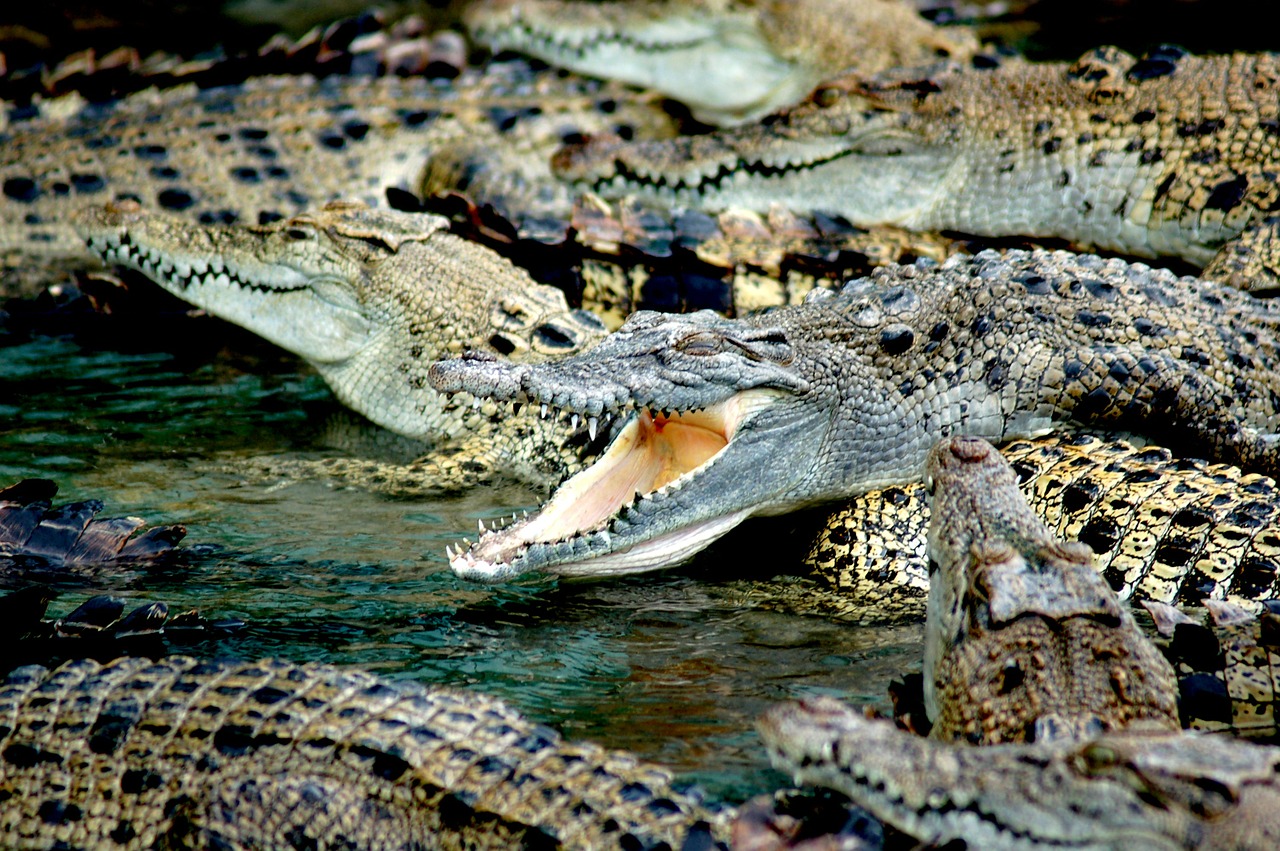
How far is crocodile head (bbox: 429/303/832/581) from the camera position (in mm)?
3523

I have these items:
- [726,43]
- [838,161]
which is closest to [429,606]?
[838,161]

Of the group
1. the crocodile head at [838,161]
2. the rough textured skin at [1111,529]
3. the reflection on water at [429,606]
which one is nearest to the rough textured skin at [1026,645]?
the reflection on water at [429,606]

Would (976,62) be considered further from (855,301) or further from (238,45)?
(238,45)

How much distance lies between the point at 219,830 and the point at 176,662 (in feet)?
1.48

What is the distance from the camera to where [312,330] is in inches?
207

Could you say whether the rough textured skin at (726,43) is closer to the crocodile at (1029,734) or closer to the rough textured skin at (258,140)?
the rough textured skin at (258,140)

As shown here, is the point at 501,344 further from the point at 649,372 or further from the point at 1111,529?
the point at 1111,529

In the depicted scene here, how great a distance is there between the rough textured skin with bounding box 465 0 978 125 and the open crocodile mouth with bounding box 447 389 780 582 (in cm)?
414

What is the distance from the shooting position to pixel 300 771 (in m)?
2.63

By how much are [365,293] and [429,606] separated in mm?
1908

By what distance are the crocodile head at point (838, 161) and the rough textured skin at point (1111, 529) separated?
2.41 m

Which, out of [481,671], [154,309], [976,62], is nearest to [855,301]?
[481,671]

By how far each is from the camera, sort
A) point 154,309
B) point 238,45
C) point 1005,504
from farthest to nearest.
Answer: point 238,45 < point 154,309 < point 1005,504

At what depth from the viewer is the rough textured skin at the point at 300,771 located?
251 centimetres
